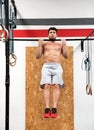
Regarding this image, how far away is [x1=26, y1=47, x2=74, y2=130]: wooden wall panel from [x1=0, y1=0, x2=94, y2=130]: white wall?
11 cm

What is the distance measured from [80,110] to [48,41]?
239 cm

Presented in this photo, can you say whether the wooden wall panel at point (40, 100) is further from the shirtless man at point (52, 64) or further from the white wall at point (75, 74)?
the shirtless man at point (52, 64)

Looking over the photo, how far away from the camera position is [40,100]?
648 centimetres

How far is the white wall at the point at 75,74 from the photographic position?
645 cm

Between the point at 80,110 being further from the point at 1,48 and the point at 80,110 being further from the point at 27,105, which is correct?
the point at 1,48

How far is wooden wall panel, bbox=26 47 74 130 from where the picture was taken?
21.1 feet

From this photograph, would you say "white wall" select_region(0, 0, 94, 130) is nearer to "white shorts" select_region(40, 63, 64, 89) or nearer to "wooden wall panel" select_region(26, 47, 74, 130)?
"wooden wall panel" select_region(26, 47, 74, 130)

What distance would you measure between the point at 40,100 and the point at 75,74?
943 millimetres

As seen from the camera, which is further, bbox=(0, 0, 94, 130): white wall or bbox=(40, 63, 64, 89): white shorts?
bbox=(0, 0, 94, 130): white wall

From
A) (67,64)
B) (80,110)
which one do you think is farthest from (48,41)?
(80,110)

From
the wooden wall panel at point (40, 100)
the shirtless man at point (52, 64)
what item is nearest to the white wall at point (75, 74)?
the wooden wall panel at point (40, 100)

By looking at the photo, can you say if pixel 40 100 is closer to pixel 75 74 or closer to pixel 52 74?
pixel 75 74

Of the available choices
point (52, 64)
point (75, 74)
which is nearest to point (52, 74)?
point (52, 64)

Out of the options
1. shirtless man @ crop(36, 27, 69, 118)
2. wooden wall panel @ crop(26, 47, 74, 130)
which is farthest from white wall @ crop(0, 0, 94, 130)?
shirtless man @ crop(36, 27, 69, 118)
